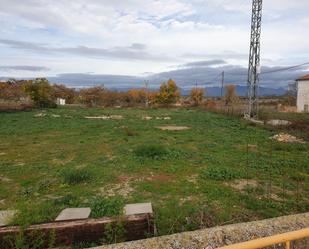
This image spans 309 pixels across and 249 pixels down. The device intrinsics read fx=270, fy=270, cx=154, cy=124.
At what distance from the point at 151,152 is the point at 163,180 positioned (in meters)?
2.26

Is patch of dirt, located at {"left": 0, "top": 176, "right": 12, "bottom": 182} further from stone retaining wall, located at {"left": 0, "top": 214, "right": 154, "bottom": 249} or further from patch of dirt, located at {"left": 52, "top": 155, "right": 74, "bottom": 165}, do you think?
stone retaining wall, located at {"left": 0, "top": 214, "right": 154, "bottom": 249}

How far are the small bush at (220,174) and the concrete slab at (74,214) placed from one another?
9.83 ft

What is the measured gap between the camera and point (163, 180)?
5.97 metres

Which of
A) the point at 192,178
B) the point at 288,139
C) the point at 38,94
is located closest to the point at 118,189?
the point at 192,178

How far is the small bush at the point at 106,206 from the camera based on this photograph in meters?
4.20

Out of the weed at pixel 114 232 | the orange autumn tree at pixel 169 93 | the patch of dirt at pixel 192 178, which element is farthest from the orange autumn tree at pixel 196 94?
the weed at pixel 114 232

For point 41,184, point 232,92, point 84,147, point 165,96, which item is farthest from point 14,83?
point 41,184

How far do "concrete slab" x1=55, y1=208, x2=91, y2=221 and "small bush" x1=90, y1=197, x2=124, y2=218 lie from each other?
0.48 ft

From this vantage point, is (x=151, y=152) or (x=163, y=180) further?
(x=151, y=152)

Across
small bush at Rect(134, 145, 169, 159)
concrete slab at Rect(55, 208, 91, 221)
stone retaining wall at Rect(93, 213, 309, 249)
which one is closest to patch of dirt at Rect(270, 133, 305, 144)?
small bush at Rect(134, 145, 169, 159)

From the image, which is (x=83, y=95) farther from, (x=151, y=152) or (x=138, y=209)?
(x=138, y=209)

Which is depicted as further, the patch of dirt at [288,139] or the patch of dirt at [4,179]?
the patch of dirt at [288,139]

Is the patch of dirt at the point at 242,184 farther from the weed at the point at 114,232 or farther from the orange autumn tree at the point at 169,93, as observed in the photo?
the orange autumn tree at the point at 169,93

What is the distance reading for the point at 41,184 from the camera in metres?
5.60
